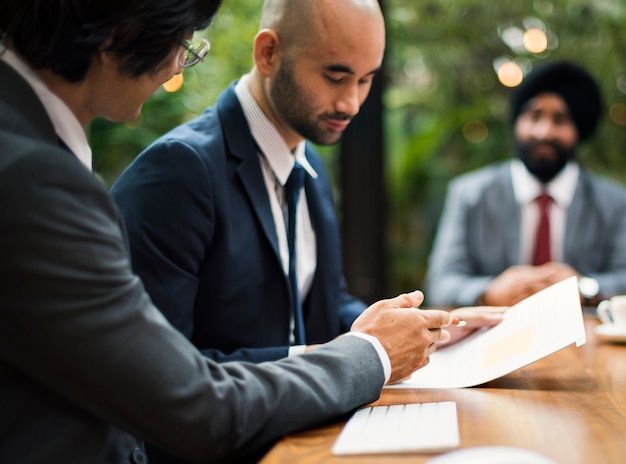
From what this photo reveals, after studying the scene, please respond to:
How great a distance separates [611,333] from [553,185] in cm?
133

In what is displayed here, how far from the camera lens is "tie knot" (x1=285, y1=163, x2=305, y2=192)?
1.74 metres

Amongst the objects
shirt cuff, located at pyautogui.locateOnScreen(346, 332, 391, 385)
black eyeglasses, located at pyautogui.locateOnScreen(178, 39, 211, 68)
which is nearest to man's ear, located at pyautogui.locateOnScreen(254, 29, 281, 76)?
black eyeglasses, located at pyautogui.locateOnScreen(178, 39, 211, 68)

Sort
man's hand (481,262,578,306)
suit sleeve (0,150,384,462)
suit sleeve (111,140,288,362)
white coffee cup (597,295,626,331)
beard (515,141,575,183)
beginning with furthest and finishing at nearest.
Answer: beard (515,141,575,183)
man's hand (481,262,578,306)
white coffee cup (597,295,626,331)
suit sleeve (111,140,288,362)
suit sleeve (0,150,384,462)

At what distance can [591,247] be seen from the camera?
111 inches

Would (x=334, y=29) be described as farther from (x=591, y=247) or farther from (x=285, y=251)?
(x=591, y=247)

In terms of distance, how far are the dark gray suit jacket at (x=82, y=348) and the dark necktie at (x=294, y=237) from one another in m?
0.65

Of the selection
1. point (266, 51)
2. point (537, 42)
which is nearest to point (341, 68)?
point (266, 51)

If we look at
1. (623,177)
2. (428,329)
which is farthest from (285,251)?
(623,177)

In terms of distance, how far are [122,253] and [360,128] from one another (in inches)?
97.8

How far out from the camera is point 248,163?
5.23ft

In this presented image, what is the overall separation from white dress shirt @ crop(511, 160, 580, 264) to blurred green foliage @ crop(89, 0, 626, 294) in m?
0.45

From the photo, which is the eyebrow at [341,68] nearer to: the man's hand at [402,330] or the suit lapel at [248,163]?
the suit lapel at [248,163]

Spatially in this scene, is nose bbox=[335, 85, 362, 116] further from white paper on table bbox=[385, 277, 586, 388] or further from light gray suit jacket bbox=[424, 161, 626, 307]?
light gray suit jacket bbox=[424, 161, 626, 307]

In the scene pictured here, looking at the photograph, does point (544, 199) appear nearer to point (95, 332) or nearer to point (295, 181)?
point (295, 181)
